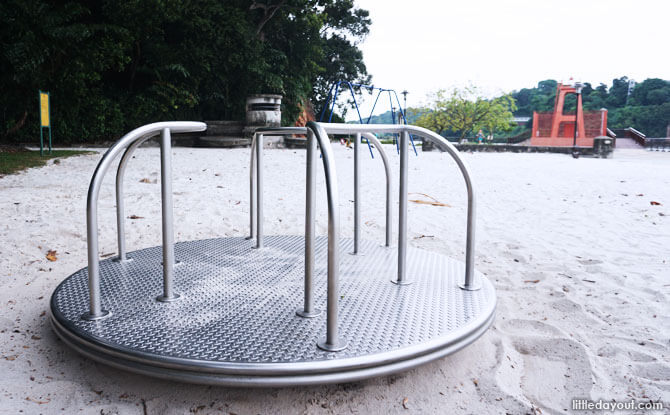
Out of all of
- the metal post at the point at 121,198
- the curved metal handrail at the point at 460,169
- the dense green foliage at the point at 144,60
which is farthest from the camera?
the dense green foliage at the point at 144,60

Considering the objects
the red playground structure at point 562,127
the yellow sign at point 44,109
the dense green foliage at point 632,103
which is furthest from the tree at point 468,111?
the yellow sign at point 44,109

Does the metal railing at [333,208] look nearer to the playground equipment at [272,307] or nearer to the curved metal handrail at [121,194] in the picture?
the playground equipment at [272,307]

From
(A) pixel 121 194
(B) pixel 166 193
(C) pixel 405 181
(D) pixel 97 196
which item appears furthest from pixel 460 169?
(A) pixel 121 194

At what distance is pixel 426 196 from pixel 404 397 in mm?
4489

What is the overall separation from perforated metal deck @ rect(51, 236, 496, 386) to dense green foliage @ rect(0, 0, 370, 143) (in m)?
10.2

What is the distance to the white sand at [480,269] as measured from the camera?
1618mm

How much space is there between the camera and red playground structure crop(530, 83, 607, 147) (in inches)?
1335

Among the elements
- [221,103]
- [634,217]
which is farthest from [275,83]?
[634,217]

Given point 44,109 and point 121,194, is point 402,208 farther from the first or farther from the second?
point 44,109

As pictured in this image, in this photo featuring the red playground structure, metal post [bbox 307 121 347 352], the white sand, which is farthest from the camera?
the red playground structure

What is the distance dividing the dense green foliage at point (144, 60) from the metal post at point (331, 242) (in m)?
11.2

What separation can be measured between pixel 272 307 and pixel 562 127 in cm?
4120

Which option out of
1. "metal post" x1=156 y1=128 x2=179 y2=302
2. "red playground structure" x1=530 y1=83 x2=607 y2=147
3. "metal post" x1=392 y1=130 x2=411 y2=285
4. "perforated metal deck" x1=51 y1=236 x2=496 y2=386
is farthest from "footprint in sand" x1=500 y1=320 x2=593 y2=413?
"red playground structure" x1=530 y1=83 x2=607 y2=147

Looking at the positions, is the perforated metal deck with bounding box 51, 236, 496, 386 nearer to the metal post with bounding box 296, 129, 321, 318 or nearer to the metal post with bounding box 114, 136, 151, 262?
the metal post with bounding box 114, 136, 151, 262
